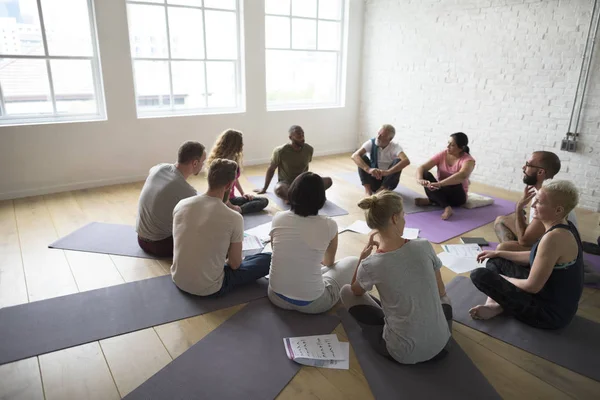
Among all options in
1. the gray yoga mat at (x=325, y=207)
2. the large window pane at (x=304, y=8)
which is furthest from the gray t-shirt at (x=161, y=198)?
the large window pane at (x=304, y=8)

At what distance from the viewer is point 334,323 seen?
7.93ft

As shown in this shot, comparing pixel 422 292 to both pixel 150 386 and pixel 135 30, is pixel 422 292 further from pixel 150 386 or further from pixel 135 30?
pixel 135 30

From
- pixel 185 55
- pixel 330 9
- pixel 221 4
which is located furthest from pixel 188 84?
pixel 330 9

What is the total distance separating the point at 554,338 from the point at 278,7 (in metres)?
5.33

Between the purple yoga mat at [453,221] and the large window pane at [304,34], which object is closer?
the purple yoga mat at [453,221]

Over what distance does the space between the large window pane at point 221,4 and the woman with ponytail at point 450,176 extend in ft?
10.9

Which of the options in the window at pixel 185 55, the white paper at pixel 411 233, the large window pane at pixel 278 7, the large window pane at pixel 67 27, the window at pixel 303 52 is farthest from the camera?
the window at pixel 303 52

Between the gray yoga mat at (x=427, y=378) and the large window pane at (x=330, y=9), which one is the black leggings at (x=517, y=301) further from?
the large window pane at (x=330, y=9)

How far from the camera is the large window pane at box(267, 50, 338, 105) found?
623 centimetres

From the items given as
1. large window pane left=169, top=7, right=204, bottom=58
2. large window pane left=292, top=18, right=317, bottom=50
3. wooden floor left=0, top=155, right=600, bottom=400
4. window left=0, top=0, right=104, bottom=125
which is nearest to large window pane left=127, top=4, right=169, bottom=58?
large window pane left=169, top=7, right=204, bottom=58

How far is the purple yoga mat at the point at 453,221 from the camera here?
3.79 metres

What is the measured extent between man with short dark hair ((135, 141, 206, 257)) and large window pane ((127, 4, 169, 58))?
2653 mm

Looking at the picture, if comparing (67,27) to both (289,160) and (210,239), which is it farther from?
(210,239)

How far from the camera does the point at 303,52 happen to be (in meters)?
6.42
